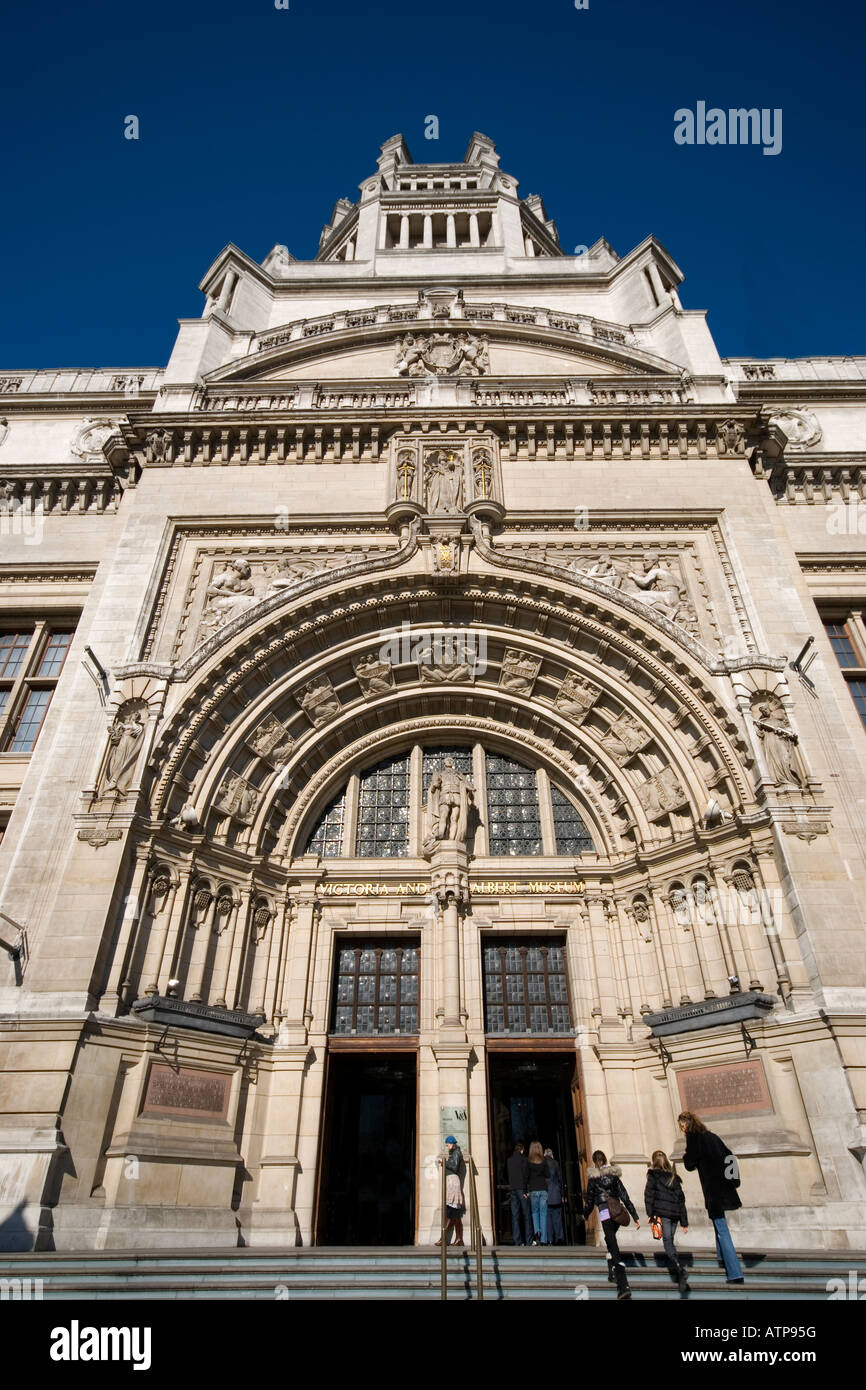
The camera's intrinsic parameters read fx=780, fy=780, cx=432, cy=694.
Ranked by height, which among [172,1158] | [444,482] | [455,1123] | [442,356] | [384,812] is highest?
[442,356]

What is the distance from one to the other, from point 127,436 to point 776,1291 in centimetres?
1978

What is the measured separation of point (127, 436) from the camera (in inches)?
747

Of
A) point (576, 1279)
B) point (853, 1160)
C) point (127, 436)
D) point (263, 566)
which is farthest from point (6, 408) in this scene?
point (853, 1160)

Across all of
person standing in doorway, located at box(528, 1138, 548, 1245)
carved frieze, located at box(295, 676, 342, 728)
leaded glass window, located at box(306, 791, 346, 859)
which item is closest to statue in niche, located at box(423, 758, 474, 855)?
leaded glass window, located at box(306, 791, 346, 859)

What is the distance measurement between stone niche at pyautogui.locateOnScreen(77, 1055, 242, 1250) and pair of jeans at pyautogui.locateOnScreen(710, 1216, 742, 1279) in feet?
Result: 24.8

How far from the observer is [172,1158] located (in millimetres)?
11742

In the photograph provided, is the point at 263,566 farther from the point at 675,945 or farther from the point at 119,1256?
the point at 119,1256

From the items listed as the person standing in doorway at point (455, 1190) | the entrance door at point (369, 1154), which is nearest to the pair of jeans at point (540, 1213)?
the person standing in doorway at point (455, 1190)

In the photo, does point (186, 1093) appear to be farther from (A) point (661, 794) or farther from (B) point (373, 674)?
(A) point (661, 794)

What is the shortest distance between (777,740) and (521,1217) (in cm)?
939

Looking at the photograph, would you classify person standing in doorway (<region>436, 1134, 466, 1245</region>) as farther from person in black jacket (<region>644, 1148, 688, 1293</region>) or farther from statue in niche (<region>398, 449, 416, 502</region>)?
statue in niche (<region>398, 449, 416, 502</region>)

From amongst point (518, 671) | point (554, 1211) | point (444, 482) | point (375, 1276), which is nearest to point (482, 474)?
point (444, 482)

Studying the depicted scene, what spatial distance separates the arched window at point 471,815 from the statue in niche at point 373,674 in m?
1.69

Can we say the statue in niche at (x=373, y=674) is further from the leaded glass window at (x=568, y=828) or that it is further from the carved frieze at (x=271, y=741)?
the leaded glass window at (x=568, y=828)
